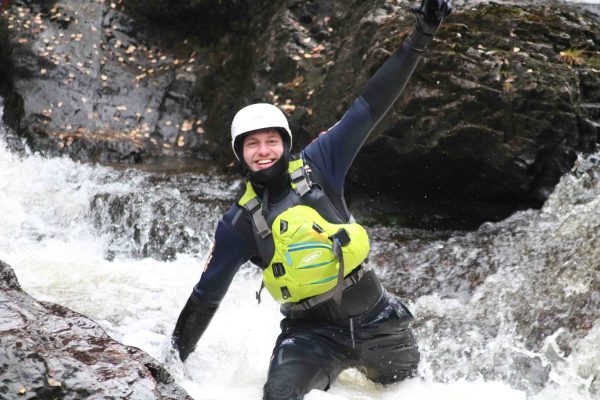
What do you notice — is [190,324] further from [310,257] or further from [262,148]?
[262,148]

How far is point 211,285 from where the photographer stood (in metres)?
4.64

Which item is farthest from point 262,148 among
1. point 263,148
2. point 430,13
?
point 430,13

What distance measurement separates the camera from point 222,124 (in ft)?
36.4

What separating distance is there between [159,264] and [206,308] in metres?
3.78

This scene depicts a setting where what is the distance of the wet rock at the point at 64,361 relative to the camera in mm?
3344

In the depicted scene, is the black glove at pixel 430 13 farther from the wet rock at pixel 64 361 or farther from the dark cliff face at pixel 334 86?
the dark cliff face at pixel 334 86

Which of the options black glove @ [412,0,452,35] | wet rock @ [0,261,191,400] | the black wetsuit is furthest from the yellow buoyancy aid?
black glove @ [412,0,452,35]

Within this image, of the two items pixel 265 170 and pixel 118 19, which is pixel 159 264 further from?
pixel 118 19

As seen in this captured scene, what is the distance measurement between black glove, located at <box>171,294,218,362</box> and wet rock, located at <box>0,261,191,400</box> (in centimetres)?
77

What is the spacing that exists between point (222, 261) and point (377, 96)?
1.38 meters

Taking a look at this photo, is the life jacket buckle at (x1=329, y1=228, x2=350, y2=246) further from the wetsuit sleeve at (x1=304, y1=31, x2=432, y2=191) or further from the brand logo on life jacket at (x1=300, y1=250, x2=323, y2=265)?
the wetsuit sleeve at (x1=304, y1=31, x2=432, y2=191)

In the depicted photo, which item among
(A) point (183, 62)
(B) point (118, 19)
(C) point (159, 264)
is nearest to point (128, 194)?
(C) point (159, 264)

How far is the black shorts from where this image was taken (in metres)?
4.51

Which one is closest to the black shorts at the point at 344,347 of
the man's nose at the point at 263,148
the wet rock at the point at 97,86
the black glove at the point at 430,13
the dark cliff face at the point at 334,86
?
the man's nose at the point at 263,148
